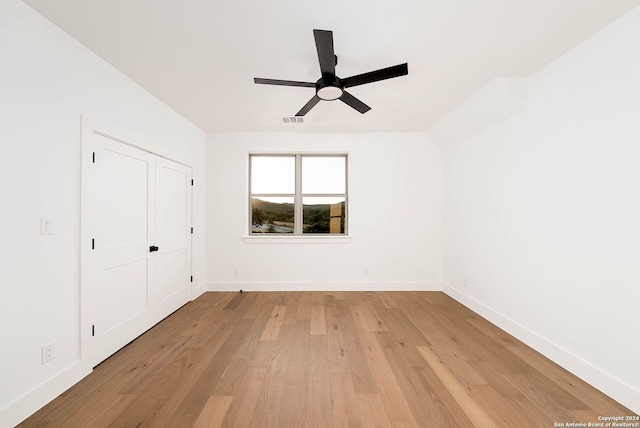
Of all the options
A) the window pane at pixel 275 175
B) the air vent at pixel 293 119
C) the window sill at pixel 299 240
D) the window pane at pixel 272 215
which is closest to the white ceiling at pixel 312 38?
the air vent at pixel 293 119

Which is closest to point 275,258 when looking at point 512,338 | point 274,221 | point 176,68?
point 274,221

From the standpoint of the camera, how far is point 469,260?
3451 mm

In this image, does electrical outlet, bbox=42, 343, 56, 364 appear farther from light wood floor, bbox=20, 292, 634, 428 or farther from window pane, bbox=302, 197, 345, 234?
window pane, bbox=302, 197, 345, 234

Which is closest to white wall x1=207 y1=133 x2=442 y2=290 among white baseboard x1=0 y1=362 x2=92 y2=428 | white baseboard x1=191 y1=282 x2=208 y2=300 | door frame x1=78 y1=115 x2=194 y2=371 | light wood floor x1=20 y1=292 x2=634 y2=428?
white baseboard x1=191 y1=282 x2=208 y2=300

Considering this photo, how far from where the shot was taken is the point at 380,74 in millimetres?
1882

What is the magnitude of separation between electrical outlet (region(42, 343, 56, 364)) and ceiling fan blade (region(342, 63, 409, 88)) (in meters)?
2.93

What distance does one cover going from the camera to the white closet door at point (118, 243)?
2084mm

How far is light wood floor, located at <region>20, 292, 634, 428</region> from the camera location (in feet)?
5.12

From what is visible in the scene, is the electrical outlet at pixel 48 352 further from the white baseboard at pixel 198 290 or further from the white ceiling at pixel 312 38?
the white ceiling at pixel 312 38

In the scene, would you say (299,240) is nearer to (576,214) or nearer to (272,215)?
(272,215)

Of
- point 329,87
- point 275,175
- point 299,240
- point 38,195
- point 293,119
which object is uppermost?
point 293,119

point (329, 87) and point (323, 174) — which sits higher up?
point (329, 87)

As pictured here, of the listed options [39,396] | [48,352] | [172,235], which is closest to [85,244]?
[48,352]

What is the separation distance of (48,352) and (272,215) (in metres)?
3.00
